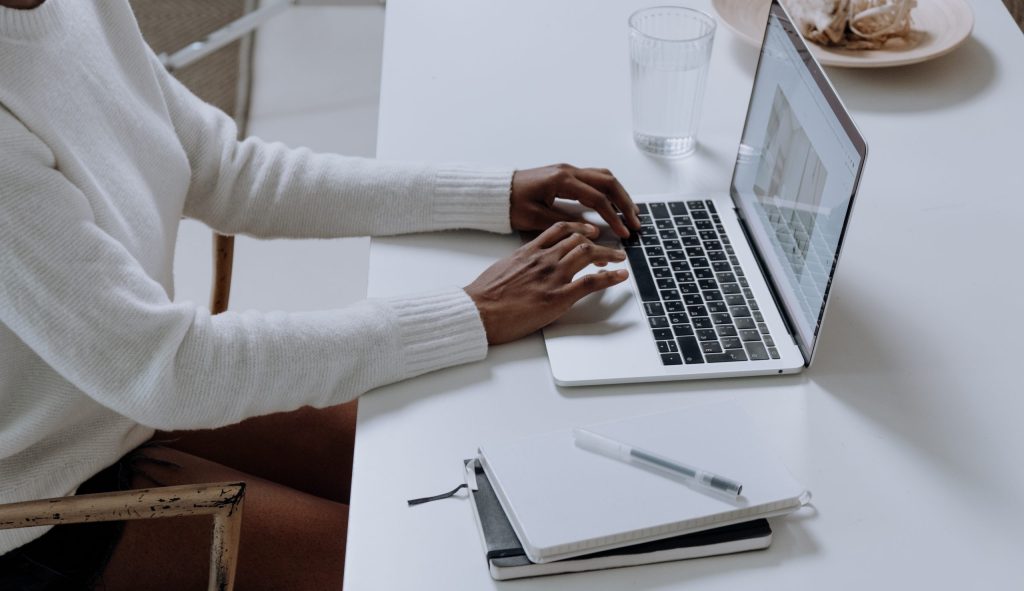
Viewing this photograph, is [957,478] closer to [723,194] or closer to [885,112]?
[723,194]

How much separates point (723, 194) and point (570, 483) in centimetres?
49

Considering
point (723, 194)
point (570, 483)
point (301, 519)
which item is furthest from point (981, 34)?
point (301, 519)

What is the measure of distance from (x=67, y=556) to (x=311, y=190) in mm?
450

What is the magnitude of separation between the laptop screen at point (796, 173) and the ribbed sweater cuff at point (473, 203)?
26 centimetres

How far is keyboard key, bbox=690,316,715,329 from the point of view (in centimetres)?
98

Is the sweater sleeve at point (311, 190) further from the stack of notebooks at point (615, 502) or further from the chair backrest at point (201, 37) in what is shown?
the chair backrest at point (201, 37)

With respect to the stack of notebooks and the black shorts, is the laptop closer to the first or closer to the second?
the stack of notebooks

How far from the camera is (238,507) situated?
0.87 metres

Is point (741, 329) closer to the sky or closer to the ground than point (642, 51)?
closer to the ground

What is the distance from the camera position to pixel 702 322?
986 mm

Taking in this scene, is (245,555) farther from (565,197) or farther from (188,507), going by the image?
(565,197)

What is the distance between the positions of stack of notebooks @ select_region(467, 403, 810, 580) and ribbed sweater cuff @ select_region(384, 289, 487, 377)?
0.14 m

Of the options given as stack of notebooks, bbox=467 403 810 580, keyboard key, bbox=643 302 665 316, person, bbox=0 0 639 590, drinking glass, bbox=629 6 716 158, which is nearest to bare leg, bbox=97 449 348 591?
person, bbox=0 0 639 590

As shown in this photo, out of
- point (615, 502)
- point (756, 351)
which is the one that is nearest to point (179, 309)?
point (615, 502)
